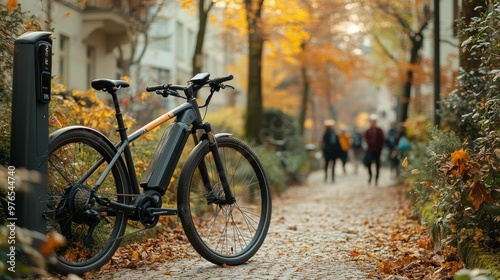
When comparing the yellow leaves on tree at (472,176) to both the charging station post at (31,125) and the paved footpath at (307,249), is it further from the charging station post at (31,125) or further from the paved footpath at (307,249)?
the charging station post at (31,125)

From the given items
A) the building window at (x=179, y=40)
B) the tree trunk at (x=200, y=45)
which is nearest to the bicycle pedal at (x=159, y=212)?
the tree trunk at (x=200, y=45)

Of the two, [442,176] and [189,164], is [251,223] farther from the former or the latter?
[442,176]

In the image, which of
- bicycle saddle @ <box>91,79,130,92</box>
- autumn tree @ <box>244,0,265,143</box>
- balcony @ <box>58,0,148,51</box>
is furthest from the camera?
balcony @ <box>58,0,148,51</box>

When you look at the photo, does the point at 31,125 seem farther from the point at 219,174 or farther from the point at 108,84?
the point at 219,174

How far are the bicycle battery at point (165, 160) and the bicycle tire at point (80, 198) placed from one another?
0.21m

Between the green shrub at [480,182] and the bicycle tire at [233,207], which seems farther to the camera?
the bicycle tire at [233,207]

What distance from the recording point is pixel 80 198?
17.0ft

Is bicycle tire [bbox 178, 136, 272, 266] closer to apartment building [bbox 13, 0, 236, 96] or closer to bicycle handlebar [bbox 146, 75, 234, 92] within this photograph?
bicycle handlebar [bbox 146, 75, 234, 92]

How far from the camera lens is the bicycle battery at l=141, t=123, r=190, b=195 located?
5.75 m

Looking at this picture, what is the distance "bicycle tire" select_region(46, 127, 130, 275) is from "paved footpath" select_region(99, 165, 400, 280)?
32cm

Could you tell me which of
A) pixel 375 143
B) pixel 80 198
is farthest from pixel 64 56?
pixel 80 198

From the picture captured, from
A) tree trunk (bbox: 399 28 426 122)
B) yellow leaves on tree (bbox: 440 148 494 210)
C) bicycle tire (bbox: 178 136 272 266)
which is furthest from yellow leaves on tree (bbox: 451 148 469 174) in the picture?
tree trunk (bbox: 399 28 426 122)

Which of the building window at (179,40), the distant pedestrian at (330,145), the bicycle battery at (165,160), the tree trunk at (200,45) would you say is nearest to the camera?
the bicycle battery at (165,160)

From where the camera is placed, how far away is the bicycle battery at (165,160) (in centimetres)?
575
